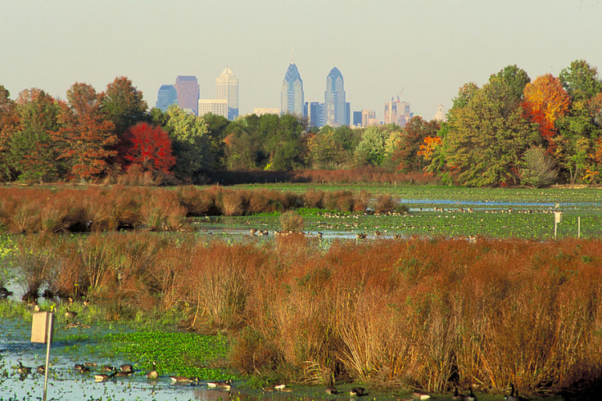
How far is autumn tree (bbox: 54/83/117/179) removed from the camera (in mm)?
68750

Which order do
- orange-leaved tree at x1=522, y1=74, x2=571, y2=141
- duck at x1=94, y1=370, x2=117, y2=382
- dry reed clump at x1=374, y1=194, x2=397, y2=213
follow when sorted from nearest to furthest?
duck at x1=94, y1=370, x2=117, y2=382 < dry reed clump at x1=374, y1=194, x2=397, y2=213 < orange-leaved tree at x1=522, y1=74, x2=571, y2=141

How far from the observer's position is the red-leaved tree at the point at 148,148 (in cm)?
7338

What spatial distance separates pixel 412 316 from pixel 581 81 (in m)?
88.6

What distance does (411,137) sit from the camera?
9812cm

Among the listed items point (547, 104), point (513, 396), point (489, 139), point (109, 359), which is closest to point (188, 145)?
point (489, 139)

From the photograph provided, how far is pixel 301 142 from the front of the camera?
11681 cm

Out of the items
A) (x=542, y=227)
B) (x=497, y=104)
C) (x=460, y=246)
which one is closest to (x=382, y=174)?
(x=497, y=104)

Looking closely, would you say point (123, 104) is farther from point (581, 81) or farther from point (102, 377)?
point (102, 377)

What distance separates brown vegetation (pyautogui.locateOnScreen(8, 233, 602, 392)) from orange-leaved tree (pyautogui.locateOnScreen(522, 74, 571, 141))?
7552 centimetres

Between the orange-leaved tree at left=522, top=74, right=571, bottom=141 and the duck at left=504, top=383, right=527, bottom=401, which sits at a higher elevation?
the orange-leaved tree at left=522, top=74, right=571, bottom=141

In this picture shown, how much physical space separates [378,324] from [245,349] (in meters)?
2.17

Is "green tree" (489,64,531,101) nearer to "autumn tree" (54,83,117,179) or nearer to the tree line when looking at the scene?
the tree line

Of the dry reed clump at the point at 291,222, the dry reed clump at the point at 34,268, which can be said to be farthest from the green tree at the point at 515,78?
→ the dry reed clump at the point at 34,268

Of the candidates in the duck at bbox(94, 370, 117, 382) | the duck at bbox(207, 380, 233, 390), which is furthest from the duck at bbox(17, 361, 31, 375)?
the duck at bbox(207, 380, 233, 390)
